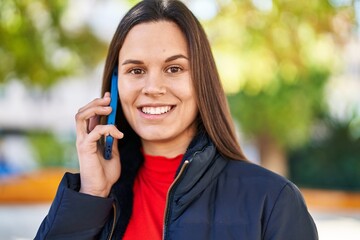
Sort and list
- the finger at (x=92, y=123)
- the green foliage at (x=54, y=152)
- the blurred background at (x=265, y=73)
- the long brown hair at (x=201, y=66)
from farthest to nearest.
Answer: the green foliage at (x=54, y=152) < the blurred background at (x=265, y=73) < the finger at (x=92, y=123) < the long brown hair at (x=201, y=66)

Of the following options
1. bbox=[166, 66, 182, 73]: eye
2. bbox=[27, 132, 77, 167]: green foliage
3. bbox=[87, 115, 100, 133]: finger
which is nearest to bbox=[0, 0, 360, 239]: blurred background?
bbox=[27, 132, 77, 167]: green foliage

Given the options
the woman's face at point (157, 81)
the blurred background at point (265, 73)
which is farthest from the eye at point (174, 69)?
the blurred background at point (265, 73)

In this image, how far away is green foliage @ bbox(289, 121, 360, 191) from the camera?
16.6 m

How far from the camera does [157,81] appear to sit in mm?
2316

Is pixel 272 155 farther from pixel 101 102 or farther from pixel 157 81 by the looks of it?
pixel 157 81

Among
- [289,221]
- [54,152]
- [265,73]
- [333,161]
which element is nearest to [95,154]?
[289,221]

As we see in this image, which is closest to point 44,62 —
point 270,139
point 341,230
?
point 270,139

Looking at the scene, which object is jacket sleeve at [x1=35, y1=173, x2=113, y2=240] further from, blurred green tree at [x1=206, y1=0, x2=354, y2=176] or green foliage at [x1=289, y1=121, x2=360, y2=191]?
green foliage at [x1=289, y1=121, x2=360, y2=191]

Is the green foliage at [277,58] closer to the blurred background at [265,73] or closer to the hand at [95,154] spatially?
the blurred background at [265,73]

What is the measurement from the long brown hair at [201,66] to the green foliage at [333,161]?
48.1ft

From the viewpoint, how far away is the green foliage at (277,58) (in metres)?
9.30

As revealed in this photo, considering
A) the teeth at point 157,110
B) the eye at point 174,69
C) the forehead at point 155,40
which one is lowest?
the teeth at point 157,110

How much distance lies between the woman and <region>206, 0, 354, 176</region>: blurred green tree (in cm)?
630

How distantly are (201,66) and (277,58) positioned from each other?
8822 mm
